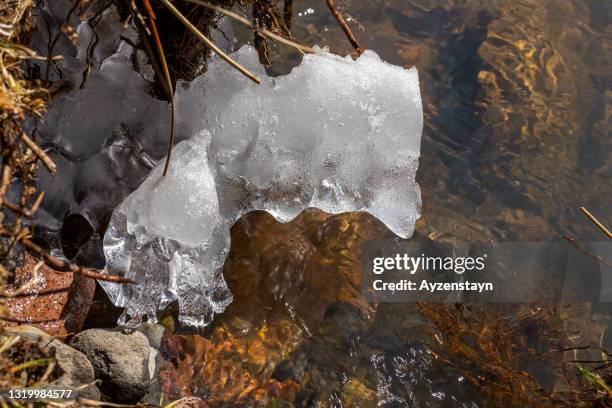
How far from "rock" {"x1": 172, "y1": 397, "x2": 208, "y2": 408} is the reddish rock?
0.61 meters

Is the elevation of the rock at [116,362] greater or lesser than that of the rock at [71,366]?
lesser

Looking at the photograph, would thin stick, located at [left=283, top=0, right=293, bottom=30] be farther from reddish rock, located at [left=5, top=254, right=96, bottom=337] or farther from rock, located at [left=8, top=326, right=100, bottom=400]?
rock, located at [left=8, top=326, right=100, bottom=400]

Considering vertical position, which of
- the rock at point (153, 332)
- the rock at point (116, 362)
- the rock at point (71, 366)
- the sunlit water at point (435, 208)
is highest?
the rock at point (71, 366)

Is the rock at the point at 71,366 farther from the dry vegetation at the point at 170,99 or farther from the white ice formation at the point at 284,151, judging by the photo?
the white ice formation at the point at 284,151

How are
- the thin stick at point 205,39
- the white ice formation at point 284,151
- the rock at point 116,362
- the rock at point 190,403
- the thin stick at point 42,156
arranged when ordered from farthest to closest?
the white ice formation at point 284,151, the rock at point 190,403, the rock at point 116,362, the thin stick at point 205,39, the thin stick at point 42,156

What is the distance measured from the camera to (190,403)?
3045 millimetres

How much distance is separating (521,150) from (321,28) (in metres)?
2.12

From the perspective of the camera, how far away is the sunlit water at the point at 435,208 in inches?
140

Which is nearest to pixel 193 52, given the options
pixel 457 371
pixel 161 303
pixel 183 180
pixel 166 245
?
pixel 183 180

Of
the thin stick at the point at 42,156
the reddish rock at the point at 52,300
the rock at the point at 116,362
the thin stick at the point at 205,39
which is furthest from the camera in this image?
the reddish rock at the point at 52,300

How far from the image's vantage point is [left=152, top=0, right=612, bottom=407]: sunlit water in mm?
3568

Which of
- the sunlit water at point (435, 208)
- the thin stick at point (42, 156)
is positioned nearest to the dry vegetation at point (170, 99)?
the thin stick at point (42, 156)

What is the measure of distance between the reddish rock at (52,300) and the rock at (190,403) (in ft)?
1.99

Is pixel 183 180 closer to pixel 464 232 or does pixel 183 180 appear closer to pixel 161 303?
pixel 161 303
